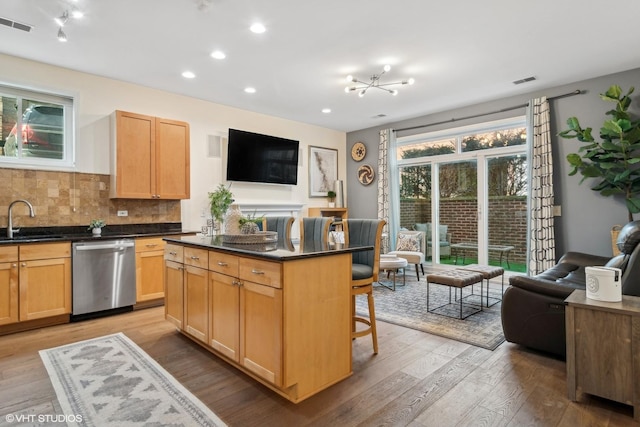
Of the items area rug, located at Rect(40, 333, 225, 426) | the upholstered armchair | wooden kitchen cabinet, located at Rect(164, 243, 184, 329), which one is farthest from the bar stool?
the upholstered armchair

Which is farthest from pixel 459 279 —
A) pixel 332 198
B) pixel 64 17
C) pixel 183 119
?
pixel 64 17

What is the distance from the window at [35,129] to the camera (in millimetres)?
3797

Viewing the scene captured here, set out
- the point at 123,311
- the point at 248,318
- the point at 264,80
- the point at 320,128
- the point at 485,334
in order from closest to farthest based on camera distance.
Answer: the point at 248,318 < the point at 485,334 < the point at 123,311 < the point at 264,80 < the point at 320,128

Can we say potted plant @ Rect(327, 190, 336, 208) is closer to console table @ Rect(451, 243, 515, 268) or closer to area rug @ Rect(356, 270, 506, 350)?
area rug @ Rect(356, 270, 506, 350)

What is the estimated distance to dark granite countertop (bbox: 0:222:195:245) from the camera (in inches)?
137

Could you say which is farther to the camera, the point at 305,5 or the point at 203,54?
the point at 203,54

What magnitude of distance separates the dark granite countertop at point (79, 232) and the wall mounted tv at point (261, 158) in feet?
4.27

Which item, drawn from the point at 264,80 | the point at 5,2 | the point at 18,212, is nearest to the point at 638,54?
the point at 264,80

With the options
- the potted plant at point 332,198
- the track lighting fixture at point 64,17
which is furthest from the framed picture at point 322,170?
the track lighting fixture at point 64,17

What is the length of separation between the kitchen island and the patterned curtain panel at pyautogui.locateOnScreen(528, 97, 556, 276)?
358 cm

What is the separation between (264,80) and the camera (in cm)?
440

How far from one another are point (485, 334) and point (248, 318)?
2.27 m

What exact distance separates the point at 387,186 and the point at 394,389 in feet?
15.7

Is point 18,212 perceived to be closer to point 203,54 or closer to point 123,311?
point 123,311
